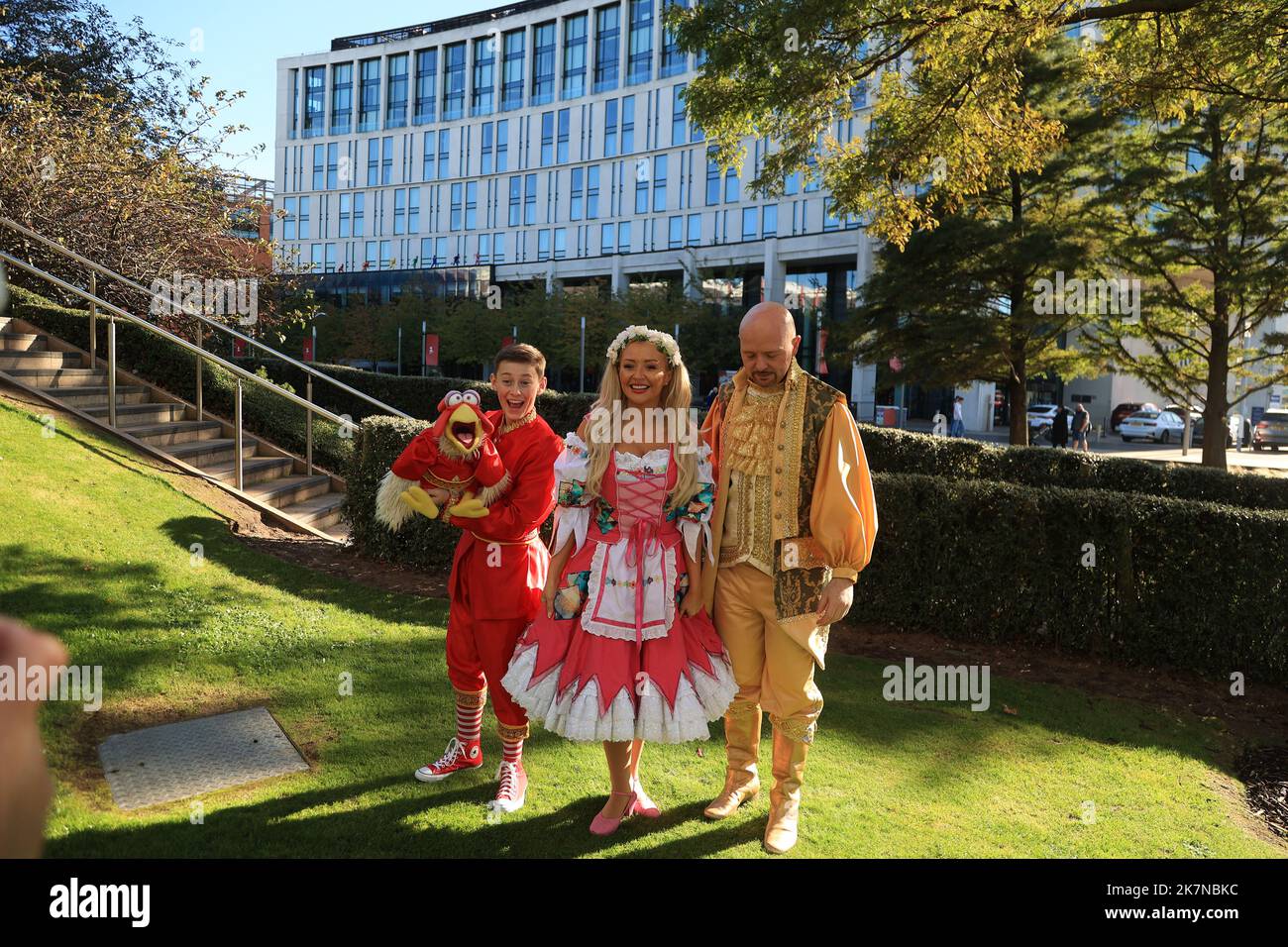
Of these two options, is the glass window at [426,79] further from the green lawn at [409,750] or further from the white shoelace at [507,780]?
the white shoelace at [507,780]

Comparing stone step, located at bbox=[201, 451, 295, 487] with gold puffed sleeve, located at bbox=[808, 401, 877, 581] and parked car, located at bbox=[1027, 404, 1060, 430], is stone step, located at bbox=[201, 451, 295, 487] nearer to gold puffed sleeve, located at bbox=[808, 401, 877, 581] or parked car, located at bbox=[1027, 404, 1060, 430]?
gold puffed sleeve, located at bbox=[808, 401, 877, 581]

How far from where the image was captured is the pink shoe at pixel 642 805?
3.89m

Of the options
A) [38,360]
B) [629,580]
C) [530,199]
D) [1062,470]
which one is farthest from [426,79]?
[629,580]

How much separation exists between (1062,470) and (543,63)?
179 ft

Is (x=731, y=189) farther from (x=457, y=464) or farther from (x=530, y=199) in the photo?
(x=457, y=464)

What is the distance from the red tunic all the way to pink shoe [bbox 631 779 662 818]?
90cm

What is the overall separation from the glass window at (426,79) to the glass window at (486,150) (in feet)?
17.0

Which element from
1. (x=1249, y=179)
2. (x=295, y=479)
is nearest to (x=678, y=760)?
(x=295, y=479)

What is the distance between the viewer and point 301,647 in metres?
5.57

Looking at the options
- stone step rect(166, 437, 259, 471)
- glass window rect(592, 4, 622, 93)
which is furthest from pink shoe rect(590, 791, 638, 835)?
glass window rect(592, 4, 622, 93)

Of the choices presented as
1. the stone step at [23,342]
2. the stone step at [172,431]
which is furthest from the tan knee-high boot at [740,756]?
the stone step at [23,342]

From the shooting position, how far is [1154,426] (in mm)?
36656

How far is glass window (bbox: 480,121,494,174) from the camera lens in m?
60.2

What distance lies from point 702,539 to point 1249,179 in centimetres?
1623
